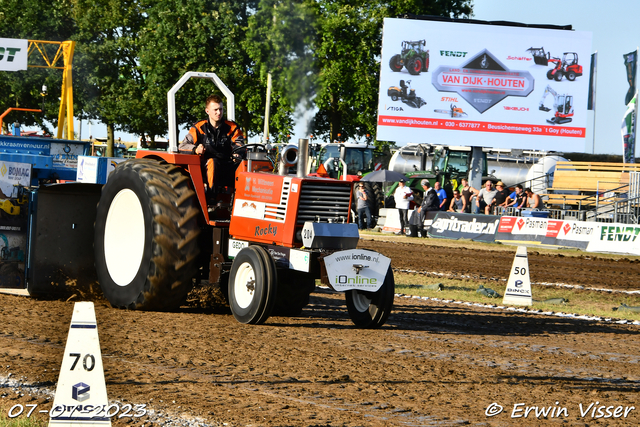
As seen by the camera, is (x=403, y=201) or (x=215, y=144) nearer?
(x=215, y=144)

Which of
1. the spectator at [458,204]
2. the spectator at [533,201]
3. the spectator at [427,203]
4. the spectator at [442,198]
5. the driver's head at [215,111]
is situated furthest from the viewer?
the spectator at [458,204]

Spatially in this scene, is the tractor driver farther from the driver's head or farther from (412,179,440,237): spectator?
(412,179,440,237): spectator

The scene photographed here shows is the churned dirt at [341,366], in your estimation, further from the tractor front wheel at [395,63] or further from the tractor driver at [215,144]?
the tractor front wheel at [395,63]

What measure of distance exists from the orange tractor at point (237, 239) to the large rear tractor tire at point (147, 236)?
0.03 feet

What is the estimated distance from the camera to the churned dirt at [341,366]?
4.95 metres

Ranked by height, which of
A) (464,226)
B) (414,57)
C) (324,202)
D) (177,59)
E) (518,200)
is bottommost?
(464,226)

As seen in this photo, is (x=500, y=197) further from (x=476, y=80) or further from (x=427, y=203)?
(x=476, y=80)

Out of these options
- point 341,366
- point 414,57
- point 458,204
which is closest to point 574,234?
point 458,204

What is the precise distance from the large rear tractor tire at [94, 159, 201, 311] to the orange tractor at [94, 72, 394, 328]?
1 cm

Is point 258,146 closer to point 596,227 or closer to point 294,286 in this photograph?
point 294,286

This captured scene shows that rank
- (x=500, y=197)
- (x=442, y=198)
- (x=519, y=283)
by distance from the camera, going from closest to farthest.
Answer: (x=519, y=283)
(x=500, y=197)
(x=442, y=198)

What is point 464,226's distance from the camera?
24.2 m

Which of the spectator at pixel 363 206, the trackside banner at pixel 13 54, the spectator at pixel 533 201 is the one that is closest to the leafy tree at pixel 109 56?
the trackside banner at pixel 13 54

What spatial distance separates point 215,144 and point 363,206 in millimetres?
18389
